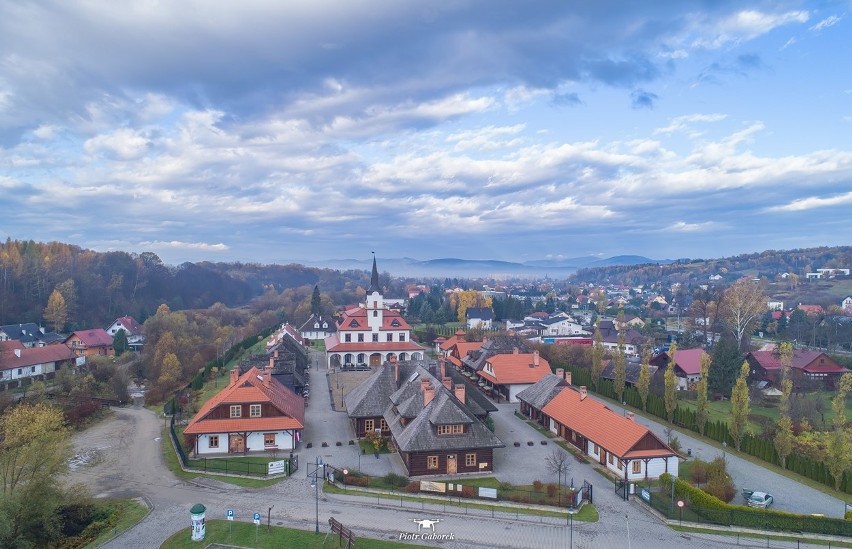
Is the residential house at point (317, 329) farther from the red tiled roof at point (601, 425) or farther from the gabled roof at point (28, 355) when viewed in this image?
→ the red tiled roof at point (601, 425)

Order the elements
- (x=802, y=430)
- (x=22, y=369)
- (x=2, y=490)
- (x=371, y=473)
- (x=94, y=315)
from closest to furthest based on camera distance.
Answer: (x=2, y=490) → (x=371, y=473) → (x=802, y=430) → (x=22, y=369) → (x=94, y=315)

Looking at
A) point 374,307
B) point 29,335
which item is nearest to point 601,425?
point 374,307

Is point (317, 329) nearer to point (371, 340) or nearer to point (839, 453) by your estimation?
point (371, 340)

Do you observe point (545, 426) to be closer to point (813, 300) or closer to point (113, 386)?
point (113, 386)

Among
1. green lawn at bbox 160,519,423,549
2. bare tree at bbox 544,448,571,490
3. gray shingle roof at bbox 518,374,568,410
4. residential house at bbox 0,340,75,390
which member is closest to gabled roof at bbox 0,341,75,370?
residential house at bbox 0,340,75,390

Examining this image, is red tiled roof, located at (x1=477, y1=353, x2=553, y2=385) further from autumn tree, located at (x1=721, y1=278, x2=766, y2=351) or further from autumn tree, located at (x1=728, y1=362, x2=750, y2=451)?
autumn tree, located at (x1=721, y1=278, x2=766, y2=351)

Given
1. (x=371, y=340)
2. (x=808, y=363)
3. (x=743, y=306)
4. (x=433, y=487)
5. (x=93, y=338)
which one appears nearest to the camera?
(x=433, y=487)

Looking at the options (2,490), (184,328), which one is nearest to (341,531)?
(2,490)
